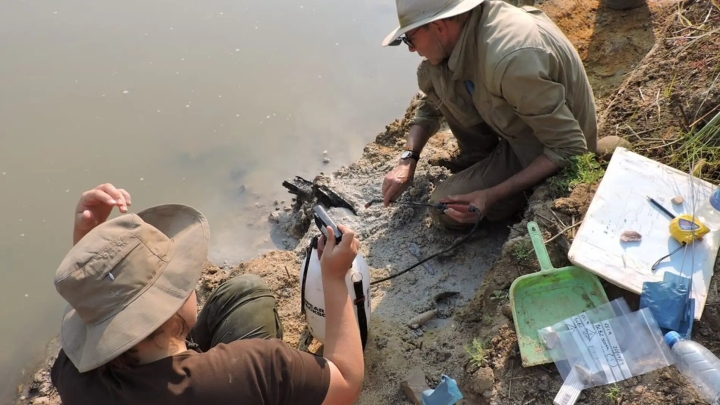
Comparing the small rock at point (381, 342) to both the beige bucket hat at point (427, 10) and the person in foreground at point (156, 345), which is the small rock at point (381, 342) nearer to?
the person in foreground at point (156, 345)

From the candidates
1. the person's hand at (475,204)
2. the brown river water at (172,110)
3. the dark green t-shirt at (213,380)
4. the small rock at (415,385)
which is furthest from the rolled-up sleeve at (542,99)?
the brown river water at (172,110)

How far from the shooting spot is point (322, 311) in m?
2.73

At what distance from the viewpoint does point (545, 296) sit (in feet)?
8.86

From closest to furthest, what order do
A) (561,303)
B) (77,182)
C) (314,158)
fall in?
(561,303) < (77,182) < (314,158)

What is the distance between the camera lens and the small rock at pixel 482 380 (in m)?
2.54

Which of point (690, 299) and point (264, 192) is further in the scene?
point (264, 192)

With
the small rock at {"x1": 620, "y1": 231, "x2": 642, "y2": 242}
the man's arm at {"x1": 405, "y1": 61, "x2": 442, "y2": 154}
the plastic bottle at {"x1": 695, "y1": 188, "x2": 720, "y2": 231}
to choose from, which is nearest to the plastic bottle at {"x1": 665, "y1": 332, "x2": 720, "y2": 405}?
the small rock at {"x1": 620, "y1": 231, "x2": 642, "y2": 242}

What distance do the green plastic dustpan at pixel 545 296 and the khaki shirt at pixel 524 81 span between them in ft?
2.20

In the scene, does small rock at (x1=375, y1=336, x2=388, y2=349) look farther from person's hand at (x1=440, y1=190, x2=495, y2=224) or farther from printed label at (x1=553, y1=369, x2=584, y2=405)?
printed label at (x1=553, y1=369, x2=584, y2=405)

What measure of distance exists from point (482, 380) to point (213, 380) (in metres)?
1.28

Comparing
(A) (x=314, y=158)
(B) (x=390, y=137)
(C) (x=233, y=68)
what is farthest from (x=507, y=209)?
(C) (x=233, y=68)

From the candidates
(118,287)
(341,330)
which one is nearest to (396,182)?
(341,330)

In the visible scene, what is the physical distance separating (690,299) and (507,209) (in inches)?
57.0

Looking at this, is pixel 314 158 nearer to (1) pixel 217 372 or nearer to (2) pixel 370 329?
(2) pixel 370 329
